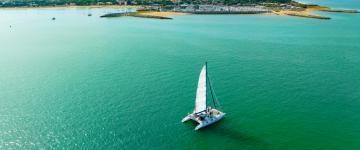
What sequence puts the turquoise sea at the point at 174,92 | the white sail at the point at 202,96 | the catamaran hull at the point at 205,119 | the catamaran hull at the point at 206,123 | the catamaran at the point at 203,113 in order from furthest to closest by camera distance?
the white sail at the point at 202,96
the catamaran at the point at 203,113
the catamaran hull at the point at 205,119
the catamaran hull at the point at 206,123
the turquoise sea at the point at 174,92

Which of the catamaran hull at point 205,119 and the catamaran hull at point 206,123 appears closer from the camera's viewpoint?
the catamaran hull at point 206,123

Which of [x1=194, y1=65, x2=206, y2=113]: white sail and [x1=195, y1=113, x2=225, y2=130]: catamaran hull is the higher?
[x1=194, y1=65, x2=206, y2=113]: white sail

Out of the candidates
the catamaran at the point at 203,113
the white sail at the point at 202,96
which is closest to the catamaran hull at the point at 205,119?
the catamaran at the point at 203,113

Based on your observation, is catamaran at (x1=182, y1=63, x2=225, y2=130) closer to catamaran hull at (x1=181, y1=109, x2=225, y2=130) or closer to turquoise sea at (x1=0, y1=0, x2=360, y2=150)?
catamaran hull at (x1=181, y1=109, x2=225, y2=130)

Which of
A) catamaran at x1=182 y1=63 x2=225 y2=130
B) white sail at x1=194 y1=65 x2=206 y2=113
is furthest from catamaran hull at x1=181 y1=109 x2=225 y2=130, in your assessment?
white sail at x1=194 y1=65 x2=206 y2=113

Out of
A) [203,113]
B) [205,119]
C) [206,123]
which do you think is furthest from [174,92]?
[206,123]

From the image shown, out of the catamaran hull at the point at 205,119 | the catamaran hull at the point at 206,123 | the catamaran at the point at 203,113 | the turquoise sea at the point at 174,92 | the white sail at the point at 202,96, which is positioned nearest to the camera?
the turquoise sea at the point at 174,92

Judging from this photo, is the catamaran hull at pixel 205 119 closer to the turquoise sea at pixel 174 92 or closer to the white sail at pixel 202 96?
the turquoise sea at pixel 174 92

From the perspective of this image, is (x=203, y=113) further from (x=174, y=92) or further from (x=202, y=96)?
(x=174, y=92)

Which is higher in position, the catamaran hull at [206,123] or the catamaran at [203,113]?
the catamaran at [203,113]

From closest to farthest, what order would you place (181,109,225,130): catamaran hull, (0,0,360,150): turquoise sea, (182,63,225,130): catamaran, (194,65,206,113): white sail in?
(0,0,360,150): turquoise sea < (181,109,225,130): catamaran hull < (182,63,225,130): catamaran < (194,65,206,113): white sail
